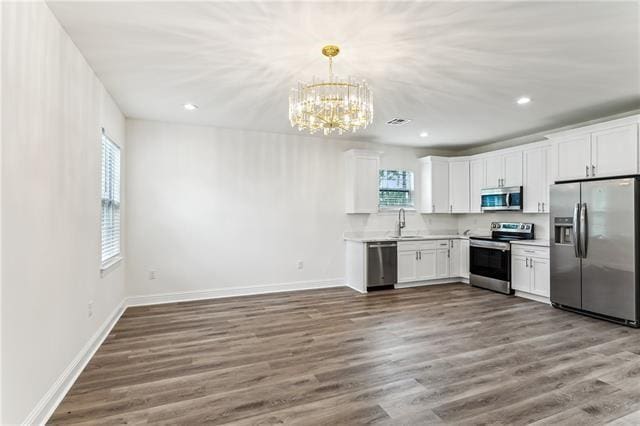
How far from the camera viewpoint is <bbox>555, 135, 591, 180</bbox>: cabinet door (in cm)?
450

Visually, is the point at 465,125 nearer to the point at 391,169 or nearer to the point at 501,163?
the point at 501,163

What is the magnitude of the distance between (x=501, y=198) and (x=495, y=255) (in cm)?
100

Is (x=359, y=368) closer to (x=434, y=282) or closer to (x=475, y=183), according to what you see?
(x=434, y=282)

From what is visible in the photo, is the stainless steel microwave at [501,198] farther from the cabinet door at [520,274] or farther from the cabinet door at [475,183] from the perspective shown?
the cabinet door at [520,274]

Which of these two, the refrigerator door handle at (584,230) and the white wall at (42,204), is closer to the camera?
the white wall at (42,204)

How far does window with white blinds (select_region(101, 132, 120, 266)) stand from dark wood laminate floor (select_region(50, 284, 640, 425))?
Result: 0.93 m

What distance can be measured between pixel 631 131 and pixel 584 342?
2.58 m

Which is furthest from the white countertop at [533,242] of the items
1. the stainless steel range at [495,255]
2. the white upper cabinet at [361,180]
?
the white upper cabinet at [361,180]

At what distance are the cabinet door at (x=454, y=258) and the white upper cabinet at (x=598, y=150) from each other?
2.16m

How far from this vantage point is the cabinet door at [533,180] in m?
5.34

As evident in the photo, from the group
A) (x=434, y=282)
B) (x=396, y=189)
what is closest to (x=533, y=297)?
(x=434, y=282)

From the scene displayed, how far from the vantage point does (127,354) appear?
324 centimetres

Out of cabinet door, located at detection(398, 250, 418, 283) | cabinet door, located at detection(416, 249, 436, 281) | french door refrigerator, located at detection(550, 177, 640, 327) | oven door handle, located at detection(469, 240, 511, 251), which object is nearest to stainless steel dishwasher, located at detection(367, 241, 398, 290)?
cabinet door, located at detection(398, 250, 418, 283)

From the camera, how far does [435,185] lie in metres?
6.74
